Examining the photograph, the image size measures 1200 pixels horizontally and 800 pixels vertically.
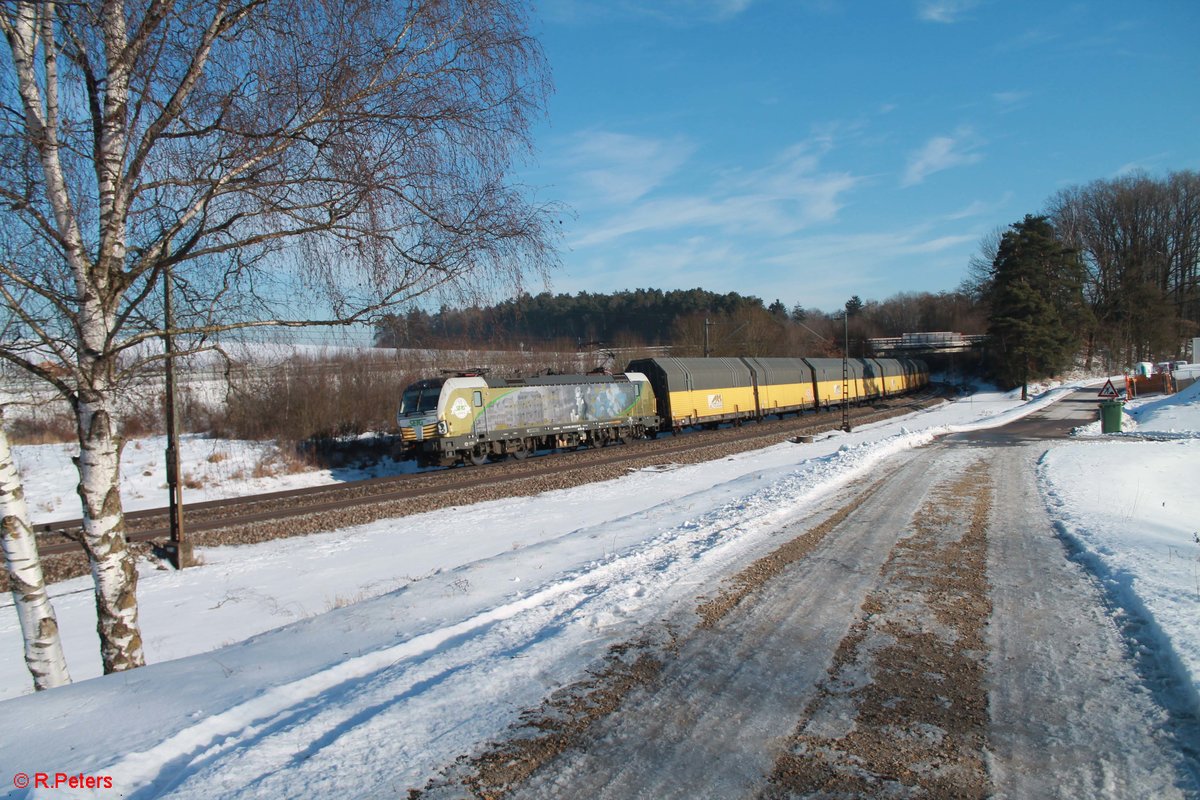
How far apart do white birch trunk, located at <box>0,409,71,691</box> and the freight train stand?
55.8 feet

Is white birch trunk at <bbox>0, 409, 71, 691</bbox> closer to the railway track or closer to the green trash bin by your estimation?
the railway track

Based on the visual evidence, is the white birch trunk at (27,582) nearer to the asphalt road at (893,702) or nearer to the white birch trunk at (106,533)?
the white birch trunk at (106,533)

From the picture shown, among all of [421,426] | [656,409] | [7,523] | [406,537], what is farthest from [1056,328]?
[7,523]

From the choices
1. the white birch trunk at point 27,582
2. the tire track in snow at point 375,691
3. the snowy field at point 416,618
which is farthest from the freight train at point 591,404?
the white birch trunk at point 27,582

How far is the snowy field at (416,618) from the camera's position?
3732 mm

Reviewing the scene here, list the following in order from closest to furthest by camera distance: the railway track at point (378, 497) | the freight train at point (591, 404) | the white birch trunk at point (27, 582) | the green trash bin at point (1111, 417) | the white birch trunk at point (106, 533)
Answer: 1. the white birch trunk at point (27, 582)
2. the white birch trunk at point (106, 533)
3. the railway track at point (378, 497)
4. the freight train at point (591, 404)
5. the green trash bin at point (1111, 417)

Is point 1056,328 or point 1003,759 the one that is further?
point 1056,328

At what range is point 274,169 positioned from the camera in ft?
16.3

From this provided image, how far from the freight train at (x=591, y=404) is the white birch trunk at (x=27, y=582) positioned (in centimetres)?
1702

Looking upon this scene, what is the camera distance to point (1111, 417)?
82.3 ft

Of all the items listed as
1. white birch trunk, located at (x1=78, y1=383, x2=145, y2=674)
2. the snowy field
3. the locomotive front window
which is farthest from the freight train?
white birch trunk, located at (x1=78, y1=383, x2=145, y2=674)

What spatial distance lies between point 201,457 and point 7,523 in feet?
76.5

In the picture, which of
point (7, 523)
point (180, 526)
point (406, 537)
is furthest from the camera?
point (406, 537)

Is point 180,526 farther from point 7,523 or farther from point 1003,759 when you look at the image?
point 1003,759
